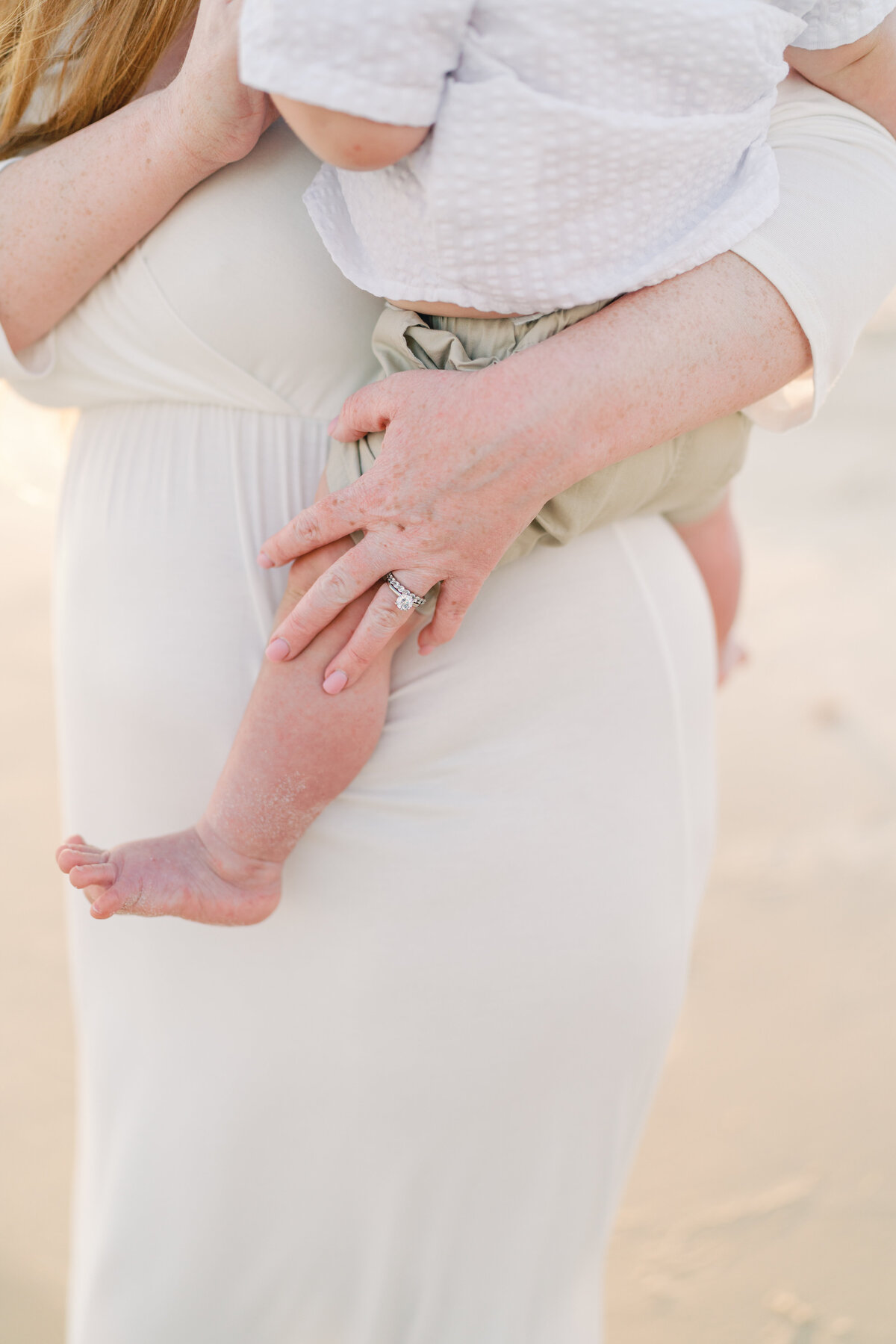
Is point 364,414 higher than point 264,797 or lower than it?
higher

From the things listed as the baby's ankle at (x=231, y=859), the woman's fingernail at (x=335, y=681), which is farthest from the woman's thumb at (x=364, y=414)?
the baby's ankle at (x=231, y=859)

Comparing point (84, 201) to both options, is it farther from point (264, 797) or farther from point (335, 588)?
point (264, 797)

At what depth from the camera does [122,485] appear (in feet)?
3.81

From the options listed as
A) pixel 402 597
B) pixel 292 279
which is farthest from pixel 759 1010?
pixel 292 279

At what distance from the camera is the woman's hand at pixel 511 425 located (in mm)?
933

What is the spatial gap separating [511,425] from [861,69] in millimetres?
499

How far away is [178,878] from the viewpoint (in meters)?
1.07

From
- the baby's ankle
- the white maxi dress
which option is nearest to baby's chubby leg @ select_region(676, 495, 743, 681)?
the white maxi dress

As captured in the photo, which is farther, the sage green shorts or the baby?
the sage green shorts

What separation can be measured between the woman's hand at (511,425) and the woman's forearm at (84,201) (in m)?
0.29

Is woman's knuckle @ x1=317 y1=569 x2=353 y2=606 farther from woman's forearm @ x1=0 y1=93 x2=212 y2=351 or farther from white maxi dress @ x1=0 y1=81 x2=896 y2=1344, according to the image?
woman's forearm @ x1=0 y1=93 x2=212 y2=351

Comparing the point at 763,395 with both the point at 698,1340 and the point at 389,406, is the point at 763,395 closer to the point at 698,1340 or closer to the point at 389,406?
the point at 389,406

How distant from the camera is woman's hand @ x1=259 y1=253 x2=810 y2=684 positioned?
3.06 feet

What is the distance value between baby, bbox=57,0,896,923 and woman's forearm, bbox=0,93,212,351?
0.49 feet
